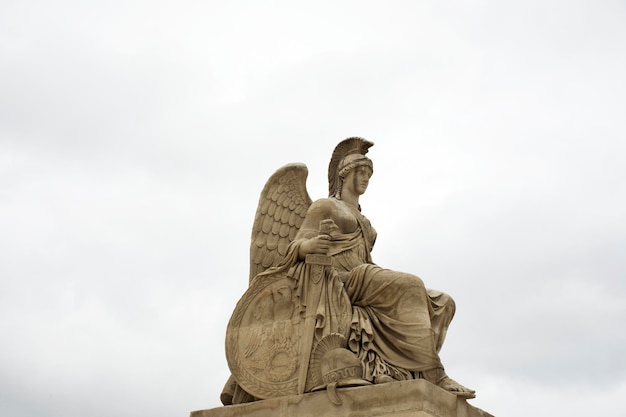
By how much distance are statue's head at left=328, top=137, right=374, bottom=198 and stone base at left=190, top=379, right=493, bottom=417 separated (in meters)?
2.66

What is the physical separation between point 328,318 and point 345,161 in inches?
85.0

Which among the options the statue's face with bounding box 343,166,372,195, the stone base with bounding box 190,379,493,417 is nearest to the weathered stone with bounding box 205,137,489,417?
the stone base with bounding box 190,379,493,417

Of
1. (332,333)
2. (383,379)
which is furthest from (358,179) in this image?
(383,379)

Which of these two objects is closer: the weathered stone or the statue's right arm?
the weathered stone

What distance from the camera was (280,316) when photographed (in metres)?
11.7

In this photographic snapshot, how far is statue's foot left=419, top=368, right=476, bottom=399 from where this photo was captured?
36.1 ft

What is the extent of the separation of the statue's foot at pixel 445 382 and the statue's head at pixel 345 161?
251cm

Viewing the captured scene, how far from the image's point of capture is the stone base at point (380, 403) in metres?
10.6

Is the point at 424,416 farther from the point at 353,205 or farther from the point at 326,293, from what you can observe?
the point at 353,205

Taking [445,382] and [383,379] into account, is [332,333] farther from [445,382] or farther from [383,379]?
[445,382]

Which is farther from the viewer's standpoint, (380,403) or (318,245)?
(318,245)

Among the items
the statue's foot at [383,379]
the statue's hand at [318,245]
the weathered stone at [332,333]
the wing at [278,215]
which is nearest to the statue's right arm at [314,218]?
the weathered stone at [332,333]

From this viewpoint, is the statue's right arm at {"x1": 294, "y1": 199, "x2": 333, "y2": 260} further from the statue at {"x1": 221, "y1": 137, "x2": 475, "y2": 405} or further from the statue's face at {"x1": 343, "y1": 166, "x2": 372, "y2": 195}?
the statue's face at {"x1": 343, "y1": 166, "x2": 372, "y2": 195}

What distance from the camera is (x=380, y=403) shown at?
10742 millimetres
